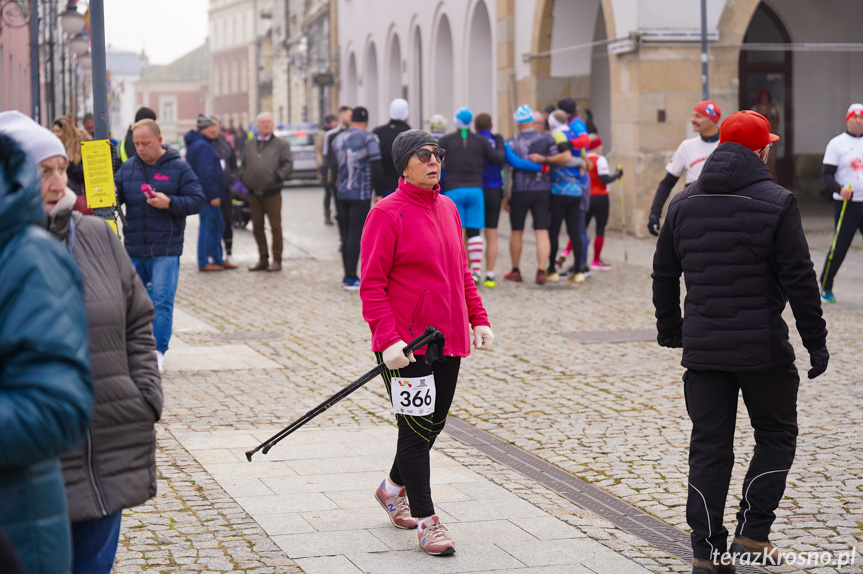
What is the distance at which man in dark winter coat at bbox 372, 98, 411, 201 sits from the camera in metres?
14.1

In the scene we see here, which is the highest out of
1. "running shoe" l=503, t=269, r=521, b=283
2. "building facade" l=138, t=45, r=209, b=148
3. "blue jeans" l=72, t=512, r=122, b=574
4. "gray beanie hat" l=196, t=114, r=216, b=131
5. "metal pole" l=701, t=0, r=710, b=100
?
"building facade" l=138, t=45, r=209, b=148

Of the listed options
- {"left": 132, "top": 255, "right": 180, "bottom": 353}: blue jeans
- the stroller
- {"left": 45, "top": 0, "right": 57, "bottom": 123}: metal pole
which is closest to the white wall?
the stroller

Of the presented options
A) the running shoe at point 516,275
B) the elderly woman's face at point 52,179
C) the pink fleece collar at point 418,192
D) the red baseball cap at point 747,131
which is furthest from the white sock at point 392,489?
the running shoe at point 516,275

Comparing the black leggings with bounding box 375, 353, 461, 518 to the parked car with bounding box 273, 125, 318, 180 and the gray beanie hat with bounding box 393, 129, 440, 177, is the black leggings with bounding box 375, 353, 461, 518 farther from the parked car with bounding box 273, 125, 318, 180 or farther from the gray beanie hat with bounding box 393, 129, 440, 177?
the parked car with bounding box 273, 125, 318, 180

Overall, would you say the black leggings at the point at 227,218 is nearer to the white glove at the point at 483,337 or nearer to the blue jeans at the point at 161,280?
the blue jeans at the point at 161,280

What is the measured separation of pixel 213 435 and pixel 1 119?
4276 mm

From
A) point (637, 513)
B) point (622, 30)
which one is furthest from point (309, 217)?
point (637, 513)

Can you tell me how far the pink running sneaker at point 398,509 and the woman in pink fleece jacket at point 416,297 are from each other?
177mm

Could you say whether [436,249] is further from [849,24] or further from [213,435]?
[849,24]

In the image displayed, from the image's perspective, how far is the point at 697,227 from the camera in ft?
15.7

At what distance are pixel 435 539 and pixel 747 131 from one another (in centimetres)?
199

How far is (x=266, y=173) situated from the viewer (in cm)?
1587

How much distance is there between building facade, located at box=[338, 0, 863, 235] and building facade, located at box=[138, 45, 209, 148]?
3660 inches

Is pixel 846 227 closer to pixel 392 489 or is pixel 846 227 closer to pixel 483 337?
pixel 483 337
